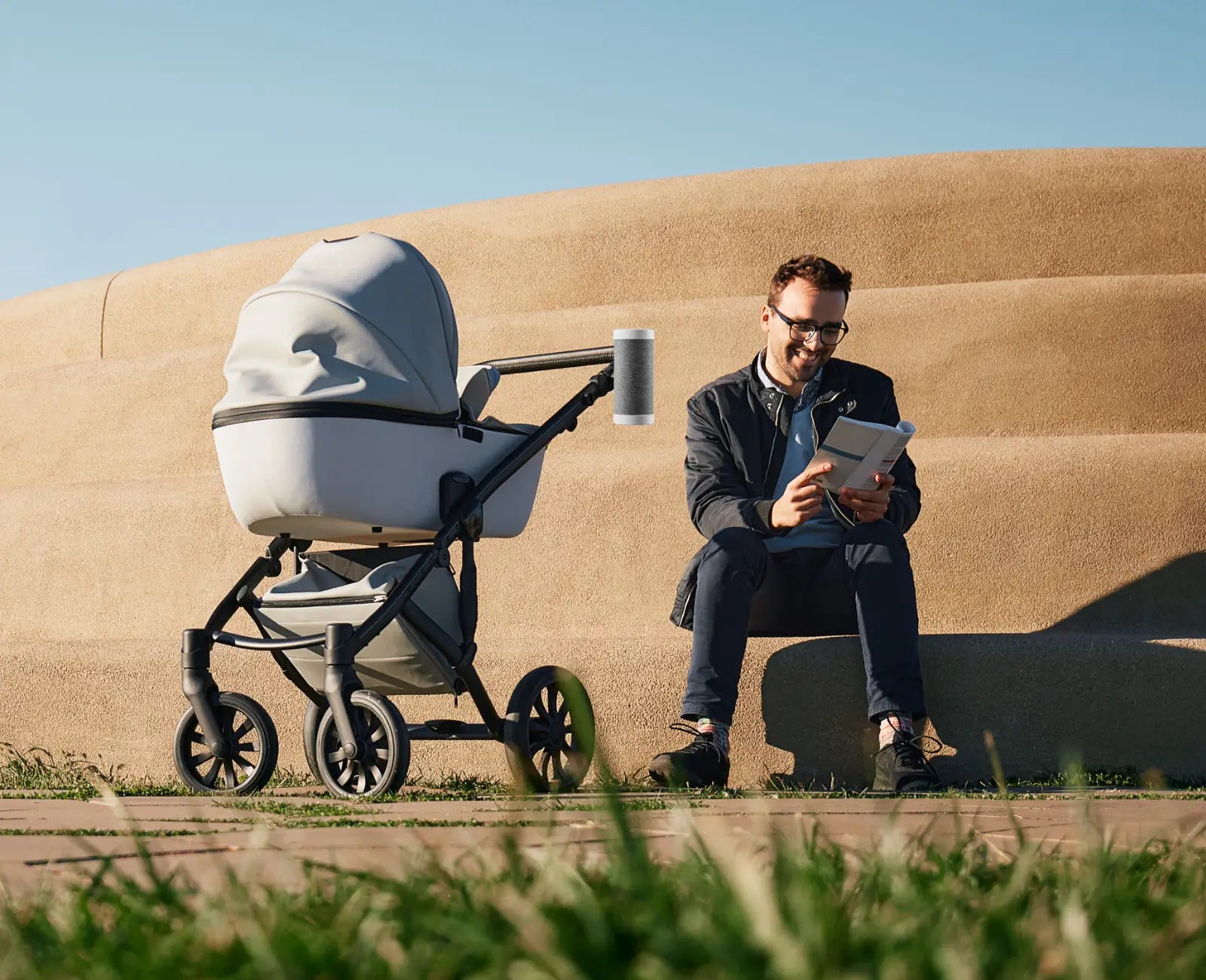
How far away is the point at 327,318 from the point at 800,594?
60.9 inches

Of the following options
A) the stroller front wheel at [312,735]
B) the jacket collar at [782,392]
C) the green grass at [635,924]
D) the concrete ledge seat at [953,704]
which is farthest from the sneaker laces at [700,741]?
the green grass at [635,924]

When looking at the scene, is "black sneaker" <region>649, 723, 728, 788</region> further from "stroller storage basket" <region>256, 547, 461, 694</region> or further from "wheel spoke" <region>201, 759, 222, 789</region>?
"wheel spoke" <region>201, 759, 222, 789</region>

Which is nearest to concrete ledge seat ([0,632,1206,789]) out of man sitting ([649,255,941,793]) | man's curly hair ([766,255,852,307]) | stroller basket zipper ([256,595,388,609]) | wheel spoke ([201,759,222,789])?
man sitting ([649,255,941,793])

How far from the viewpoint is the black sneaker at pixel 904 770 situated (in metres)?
3.39

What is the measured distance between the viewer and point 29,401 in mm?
8133

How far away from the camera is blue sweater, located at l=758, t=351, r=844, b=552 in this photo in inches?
156

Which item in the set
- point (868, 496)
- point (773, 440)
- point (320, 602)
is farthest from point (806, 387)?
point (320, 602)

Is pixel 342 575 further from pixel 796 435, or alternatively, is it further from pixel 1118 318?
pixel 1118 318

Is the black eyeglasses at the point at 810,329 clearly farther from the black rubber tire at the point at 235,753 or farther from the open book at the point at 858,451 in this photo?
the black rubber tire at the point at 235,753

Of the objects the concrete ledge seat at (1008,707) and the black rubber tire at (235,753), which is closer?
the black rubber tire at (235,753)

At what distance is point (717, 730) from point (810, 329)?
125 cm

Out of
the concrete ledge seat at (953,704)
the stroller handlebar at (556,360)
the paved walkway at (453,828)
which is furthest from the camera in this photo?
the concrete ledge seat at (953,704)

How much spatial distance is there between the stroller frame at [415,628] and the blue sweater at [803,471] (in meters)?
0.58

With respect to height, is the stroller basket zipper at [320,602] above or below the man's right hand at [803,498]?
below
